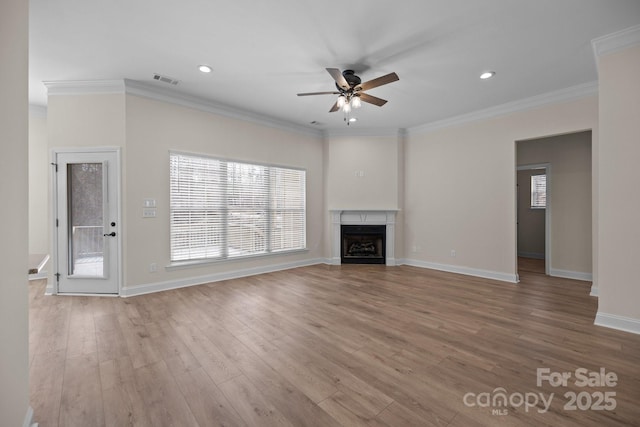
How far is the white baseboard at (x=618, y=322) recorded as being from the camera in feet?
9.11

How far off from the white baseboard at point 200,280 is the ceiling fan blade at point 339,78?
3.70 metres

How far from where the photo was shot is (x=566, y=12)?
2.55 meters

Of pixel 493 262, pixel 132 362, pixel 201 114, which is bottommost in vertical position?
pixel 132 362

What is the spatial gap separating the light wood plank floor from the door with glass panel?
312 mm

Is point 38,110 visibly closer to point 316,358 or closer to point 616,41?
point 316,358

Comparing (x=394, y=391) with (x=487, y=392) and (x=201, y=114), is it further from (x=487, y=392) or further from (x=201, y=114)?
(x=201, y=114)

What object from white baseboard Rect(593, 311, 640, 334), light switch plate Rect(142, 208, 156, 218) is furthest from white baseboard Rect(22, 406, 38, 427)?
white baseboard Rect(593, 311, 640, 334)

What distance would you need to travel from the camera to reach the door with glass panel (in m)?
4.01

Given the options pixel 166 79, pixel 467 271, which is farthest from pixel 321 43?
pixel 467 271

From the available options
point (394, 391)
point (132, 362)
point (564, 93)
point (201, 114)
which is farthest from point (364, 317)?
point (564, 93)

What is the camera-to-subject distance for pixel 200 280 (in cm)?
464

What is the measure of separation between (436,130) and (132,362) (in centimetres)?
630

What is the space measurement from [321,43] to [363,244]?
14.9 feet

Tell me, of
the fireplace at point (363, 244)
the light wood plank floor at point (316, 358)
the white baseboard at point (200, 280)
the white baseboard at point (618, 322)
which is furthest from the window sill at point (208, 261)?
the white baseboard at point (618, 322)
